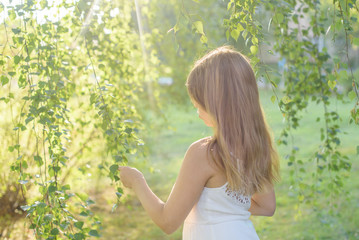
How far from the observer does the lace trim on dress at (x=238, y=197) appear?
5.60ft

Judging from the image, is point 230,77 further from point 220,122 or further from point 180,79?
point 180,79

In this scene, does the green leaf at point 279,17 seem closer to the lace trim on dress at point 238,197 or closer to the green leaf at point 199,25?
the green leaf at point 199,25

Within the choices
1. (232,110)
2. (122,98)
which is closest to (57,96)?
(232,110)

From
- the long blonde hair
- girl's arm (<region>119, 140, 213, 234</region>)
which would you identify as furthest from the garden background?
girl's arm (<region>119, 140, 213, 234</region>)

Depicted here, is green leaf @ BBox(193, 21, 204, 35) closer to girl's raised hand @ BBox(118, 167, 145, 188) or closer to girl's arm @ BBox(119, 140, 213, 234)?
girl's arm @ BBox(119, 140, 213, 234)

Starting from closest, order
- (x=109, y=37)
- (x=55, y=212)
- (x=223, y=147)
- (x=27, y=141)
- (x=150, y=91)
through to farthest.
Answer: (x=223, y=147) < (x=55, y=212) < (x=109, y=37) < (x=27, y=141) < (x=150, y=91)

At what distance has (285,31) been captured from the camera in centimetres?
318

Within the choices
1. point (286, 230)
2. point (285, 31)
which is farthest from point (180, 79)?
point (285, 31)

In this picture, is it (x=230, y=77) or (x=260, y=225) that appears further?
(x=260, y=225)

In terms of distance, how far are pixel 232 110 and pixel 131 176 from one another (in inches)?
17.3

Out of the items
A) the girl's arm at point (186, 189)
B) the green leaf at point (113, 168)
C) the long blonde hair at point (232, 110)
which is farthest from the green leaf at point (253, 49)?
the green leaf at point (113, 168)

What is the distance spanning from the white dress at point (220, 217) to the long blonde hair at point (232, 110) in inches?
2.1

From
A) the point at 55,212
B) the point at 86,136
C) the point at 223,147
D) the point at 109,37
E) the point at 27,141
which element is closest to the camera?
the point at 223,147

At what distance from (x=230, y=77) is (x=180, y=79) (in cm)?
402
